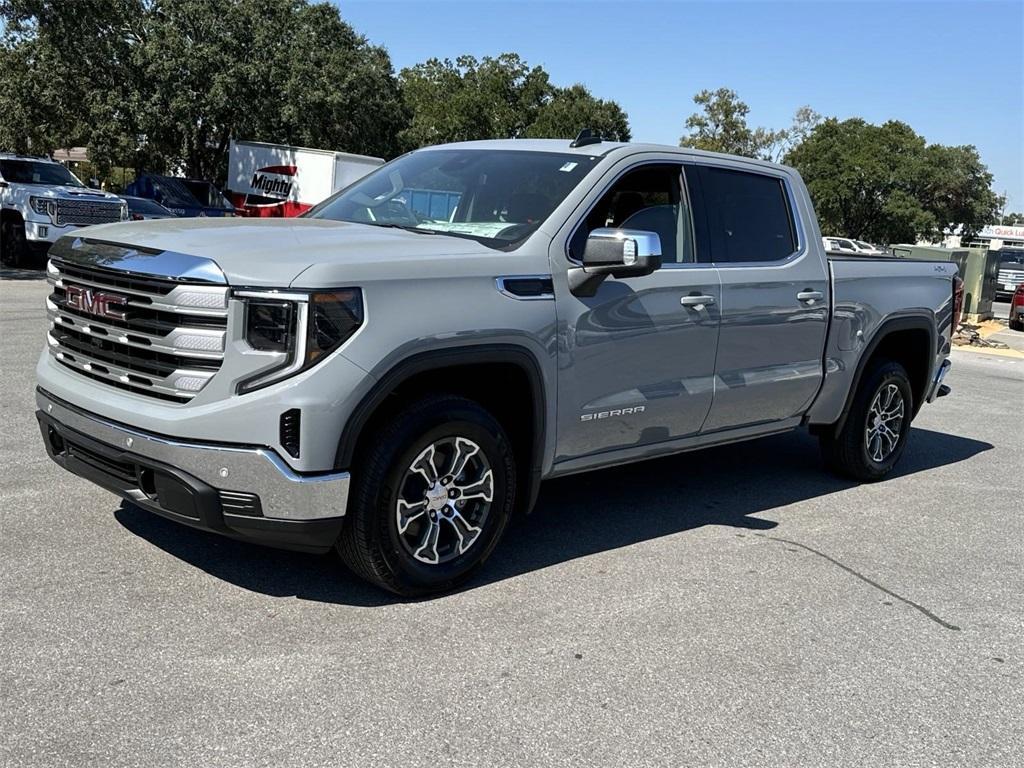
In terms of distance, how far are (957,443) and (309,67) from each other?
2782cm

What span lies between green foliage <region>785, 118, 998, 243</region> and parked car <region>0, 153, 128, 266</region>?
154ft

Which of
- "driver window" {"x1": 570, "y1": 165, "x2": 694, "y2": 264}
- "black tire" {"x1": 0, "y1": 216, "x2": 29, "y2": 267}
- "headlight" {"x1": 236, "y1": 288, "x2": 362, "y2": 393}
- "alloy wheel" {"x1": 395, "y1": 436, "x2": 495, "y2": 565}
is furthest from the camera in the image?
"black tire" {"x1": 0, "y1": 216, "x2": 29, "y2": 267}

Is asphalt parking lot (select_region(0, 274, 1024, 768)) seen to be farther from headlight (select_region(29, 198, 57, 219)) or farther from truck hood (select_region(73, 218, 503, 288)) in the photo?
headlight (select_region(29, 198, 57, 219))

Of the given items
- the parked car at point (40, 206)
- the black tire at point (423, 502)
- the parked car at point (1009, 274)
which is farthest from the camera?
the parked car at point (1009, 274)

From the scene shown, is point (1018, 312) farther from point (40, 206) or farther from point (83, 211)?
point (40, 206)

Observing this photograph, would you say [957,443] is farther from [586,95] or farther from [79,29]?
[586,95]

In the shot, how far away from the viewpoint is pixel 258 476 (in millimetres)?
3637

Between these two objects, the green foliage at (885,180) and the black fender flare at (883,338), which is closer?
the black fender flare at (883,338)

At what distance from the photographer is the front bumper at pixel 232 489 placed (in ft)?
11.9

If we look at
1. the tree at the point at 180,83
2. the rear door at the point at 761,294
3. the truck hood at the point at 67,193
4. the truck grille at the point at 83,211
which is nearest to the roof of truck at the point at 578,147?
the rear door at the point at 761,294

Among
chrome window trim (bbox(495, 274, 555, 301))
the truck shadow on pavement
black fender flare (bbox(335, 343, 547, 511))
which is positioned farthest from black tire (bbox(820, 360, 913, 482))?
chrome window trim (bbox(495, 274, 555, 301))

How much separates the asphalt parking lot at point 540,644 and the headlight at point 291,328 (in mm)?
1029

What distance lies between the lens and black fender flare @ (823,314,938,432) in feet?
20.9

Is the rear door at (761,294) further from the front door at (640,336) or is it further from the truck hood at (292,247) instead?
the truck hood at (292,247)
